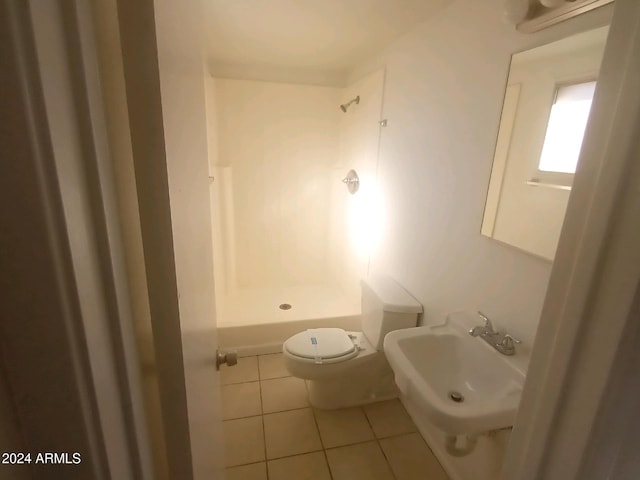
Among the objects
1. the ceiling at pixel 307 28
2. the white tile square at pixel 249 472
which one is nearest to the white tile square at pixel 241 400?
the white tile square at pixel 249 472

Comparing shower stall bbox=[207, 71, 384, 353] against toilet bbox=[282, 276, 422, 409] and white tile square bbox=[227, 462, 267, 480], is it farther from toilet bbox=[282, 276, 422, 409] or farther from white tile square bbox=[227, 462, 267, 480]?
white tile square bbox=[227, 462, 267, 480]

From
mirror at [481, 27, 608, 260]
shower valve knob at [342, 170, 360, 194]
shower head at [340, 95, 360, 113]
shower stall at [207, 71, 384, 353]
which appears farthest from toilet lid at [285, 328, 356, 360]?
shower head at [340, 95, 360, 113]

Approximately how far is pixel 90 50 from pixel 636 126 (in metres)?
0.64

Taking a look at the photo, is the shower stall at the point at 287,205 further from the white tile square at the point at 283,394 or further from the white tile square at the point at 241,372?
the white tile square at the point at 283,394

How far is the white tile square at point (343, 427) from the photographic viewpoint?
173 centimetres

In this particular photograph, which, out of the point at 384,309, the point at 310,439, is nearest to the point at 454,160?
the point at 384,309

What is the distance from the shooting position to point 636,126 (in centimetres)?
39

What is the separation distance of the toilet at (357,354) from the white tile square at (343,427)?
0.14ft

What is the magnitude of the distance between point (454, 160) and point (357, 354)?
1183mm

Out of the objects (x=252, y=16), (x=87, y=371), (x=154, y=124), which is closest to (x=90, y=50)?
(x=154, y=124)

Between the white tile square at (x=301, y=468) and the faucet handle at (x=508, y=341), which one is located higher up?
the faucet handle at (x=508, y=341)

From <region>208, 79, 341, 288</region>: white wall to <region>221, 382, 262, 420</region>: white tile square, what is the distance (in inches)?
46.1

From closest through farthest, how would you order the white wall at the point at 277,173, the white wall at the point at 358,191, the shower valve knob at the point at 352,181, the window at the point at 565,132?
the window at the point at 565,132, the white wall at the point at 358,191, the shower valve knob at the point at 352,181, the white wall at the point at 277,173

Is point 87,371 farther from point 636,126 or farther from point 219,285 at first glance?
point 219,285
